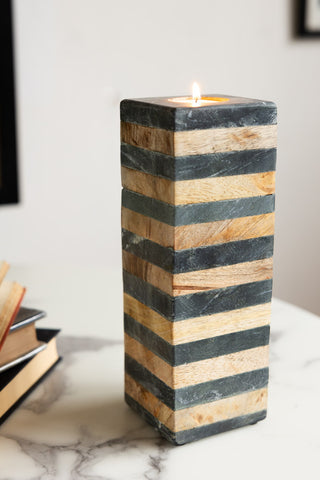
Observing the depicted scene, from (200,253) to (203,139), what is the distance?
116 millimetres

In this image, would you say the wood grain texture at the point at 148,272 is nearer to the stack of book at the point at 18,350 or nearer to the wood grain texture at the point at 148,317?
the wood grain texture at the point at 148,317

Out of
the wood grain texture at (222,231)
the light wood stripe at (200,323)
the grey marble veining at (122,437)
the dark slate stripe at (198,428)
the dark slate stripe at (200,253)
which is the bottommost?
the grey marble veining at (122,437)

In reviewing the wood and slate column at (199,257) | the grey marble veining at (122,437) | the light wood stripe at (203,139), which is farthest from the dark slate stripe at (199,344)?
the light wood stripe at (203,139)

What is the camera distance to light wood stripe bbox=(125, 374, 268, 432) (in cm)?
72

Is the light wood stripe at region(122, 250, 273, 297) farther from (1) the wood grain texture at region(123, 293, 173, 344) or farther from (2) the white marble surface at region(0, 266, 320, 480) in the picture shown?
(2) the white marble surface at region(0, 266, 320, 480)

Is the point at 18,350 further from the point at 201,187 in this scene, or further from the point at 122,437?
the point at 201,187

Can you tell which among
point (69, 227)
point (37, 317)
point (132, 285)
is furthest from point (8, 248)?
point (132, 285)

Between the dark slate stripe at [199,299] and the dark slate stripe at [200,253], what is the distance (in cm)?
3

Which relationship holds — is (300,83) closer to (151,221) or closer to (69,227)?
(69,227)

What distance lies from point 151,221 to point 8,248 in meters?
1.25

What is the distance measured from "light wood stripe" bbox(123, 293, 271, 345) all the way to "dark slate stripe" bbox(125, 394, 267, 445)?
106 millimetres

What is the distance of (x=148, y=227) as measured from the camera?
0.71 m

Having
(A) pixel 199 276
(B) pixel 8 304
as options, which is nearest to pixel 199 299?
(A) pixel 199 276

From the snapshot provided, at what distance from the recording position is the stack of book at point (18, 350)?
0.81 meters
